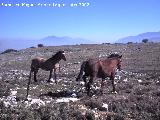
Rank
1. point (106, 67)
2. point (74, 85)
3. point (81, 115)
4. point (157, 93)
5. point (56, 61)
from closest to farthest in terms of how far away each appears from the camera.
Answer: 1. point (81, 115)
2. point (157, 93)
3. point (106, 67)
4. point (74, 85)
5. point (56, 61)

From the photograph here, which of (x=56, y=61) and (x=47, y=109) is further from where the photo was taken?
(x=56, y=61)

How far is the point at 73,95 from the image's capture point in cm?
1988

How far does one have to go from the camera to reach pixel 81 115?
14.9 m

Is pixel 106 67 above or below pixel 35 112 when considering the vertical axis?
above

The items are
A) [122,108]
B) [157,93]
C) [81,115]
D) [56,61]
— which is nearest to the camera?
[81,115]

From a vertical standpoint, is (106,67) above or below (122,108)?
above

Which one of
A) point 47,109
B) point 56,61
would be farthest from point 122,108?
point 56,61

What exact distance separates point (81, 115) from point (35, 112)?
1882 millimetres

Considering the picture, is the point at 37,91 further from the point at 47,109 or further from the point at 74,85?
the point at 47,109

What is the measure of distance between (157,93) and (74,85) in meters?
6.65

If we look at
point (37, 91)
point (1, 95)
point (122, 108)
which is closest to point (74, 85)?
point (37, 91)

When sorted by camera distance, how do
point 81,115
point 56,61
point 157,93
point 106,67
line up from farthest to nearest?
point 56,61, point 106,67, point 157,93, point 81,115

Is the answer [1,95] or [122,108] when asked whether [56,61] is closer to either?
[1,95]

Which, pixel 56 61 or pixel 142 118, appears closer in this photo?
pixel 142 118
